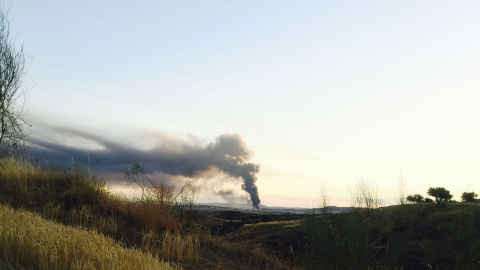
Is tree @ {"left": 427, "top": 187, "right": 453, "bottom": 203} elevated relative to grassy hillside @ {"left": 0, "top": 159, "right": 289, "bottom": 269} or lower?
elevated

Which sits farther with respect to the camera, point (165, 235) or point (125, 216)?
point (125, 216)

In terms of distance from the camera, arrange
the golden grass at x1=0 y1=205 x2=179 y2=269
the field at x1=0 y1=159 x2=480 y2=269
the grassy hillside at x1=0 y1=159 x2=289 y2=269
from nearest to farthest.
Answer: the golden grass at x1=0 y1=205 x2=179 y2=269, the field at x1=0 y1=159 x2=480 y2=269, the grassy hillside at x1=0 y1=159 x2=289 y2=269

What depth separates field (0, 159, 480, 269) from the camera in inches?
242

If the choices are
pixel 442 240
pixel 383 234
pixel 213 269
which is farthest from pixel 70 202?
pixel 442 240

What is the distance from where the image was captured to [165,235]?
10.5m

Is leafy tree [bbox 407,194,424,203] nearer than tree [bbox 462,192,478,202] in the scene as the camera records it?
No

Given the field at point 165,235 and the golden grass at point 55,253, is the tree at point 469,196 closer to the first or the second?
the field at point 165,235

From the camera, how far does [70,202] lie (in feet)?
44.0

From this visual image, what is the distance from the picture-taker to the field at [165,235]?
6.16m

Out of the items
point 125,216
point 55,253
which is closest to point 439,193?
point 125,216

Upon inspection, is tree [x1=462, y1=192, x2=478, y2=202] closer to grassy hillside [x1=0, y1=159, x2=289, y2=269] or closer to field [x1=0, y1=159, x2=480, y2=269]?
field [x1=0, y1=159, x2=480, y2=269]

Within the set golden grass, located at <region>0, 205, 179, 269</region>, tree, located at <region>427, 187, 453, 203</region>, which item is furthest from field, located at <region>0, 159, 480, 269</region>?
tree, located at <region>427, 187, 453, 203</region>

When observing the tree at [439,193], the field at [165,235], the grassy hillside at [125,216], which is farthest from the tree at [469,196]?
the grassy hillside at [125,216]

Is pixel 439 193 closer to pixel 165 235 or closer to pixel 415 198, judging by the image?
pixel 415 198
